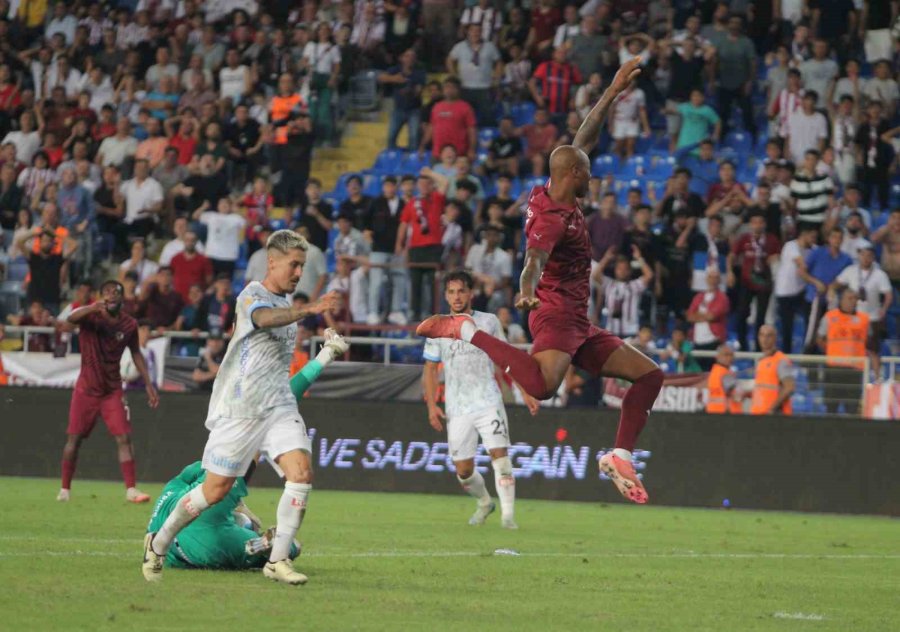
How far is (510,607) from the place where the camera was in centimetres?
926

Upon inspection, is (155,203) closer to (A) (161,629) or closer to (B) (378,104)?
(B) (378,104)

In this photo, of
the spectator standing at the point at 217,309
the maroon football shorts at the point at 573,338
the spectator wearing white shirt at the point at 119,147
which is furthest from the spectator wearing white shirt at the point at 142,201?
the maroon football shorts at the point at 573,338

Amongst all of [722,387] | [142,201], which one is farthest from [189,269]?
[722,387]

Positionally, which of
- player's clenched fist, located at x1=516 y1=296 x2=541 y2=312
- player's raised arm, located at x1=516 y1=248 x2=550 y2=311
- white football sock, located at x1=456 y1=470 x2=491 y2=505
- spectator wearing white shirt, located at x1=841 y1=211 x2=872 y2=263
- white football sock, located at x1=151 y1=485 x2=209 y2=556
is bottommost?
white football sock, located at x1=456 y1=470 x2=491 y2=505

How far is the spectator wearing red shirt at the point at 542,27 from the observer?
1117 inches

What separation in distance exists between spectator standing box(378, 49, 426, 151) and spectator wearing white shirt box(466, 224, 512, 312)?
5172 mm

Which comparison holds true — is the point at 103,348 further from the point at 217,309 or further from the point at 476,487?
the point at 217,309

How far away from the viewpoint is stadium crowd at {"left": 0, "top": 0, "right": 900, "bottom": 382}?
2316 cm

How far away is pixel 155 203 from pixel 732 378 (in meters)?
11.6

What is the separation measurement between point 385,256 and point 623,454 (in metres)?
14.2

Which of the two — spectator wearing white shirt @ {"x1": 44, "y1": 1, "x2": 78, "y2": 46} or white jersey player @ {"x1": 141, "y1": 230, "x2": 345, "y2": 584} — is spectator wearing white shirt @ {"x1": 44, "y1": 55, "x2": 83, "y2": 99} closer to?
spectator wearing white shirt @ {"x1": 44, "y1": 1, "x2": 78, "y2": 46}

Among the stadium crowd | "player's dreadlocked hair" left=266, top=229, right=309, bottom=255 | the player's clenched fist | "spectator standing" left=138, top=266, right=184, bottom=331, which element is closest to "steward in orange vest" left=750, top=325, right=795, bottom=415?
the stadium crowd

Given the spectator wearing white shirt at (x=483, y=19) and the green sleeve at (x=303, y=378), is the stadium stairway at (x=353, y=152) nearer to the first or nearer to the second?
the spectator wearing white shirt at (x=483, y=19)

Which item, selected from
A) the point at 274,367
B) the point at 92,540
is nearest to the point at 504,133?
the point at 92,540
